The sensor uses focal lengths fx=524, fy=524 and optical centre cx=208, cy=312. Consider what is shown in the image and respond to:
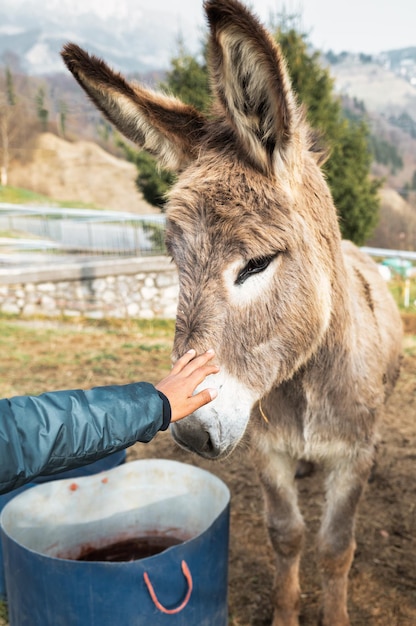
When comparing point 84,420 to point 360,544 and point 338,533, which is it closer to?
point 338,533

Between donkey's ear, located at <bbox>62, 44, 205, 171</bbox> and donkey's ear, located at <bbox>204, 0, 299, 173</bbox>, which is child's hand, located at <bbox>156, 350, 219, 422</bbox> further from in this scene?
donkey's ear, located at <bbox>62, 44, 205, 171</bbox>

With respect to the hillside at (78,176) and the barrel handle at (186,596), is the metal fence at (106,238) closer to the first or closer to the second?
the barrel handle at (186,596)

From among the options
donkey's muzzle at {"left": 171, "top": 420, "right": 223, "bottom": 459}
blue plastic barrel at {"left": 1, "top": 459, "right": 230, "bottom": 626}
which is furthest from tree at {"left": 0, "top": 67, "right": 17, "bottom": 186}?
donkey's muzzle at {"left": 171, "top": 420, "right": 223, "bottom": 459}

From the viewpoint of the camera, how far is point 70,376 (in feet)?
22.9

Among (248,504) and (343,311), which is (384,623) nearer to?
(248,504)

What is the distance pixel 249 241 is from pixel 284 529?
1824 mm

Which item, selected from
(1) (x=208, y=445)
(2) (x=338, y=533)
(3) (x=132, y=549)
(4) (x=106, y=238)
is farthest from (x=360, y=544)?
(4) (x=106, y=238)

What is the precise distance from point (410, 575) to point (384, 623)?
46 centimetres

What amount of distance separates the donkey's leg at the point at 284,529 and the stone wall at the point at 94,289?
879 centimetres

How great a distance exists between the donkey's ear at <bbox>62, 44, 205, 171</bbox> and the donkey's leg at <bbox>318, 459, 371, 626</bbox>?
1.82m

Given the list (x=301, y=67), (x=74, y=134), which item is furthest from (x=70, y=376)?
(x=74, y=134)

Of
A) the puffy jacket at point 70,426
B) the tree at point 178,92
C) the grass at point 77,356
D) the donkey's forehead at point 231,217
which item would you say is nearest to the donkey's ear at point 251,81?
the donkey's forehead at point 231,217

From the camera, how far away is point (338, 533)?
112 inches

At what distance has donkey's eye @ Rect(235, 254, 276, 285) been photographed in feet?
6.46
